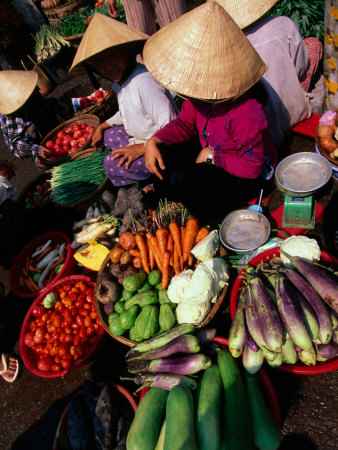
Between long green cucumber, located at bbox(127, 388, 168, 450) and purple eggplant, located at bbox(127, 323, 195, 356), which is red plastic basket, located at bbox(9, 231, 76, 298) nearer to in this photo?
purple eggplant, located at bbox(127, 323, 195, 356)

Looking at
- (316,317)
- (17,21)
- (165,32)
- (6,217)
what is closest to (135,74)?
(165,32)

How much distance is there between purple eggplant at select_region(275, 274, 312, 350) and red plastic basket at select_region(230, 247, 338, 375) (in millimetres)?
218

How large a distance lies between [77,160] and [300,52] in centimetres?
310

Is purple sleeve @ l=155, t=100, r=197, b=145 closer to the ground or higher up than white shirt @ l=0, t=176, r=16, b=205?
higher up

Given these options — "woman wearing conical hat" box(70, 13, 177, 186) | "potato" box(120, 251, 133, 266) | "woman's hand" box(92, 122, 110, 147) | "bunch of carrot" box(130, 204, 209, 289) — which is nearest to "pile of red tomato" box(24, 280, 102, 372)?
"potato" box(120, 251, 133, 266)

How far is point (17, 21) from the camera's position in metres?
8.85

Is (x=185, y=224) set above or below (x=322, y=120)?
below

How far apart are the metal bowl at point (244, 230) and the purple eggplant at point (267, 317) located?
22.3 inches

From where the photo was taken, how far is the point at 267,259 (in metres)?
2.30

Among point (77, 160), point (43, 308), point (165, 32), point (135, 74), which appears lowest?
point (43, 308)

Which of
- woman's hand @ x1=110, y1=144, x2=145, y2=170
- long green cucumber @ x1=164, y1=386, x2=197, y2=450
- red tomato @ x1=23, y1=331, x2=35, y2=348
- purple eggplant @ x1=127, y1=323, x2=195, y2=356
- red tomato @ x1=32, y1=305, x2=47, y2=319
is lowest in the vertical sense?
red tomato @ x1=23, y1=331, x2=35, y2=348

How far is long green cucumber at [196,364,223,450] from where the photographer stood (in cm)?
158

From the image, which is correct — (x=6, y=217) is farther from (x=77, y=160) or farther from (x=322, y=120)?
(x=322, y=120)

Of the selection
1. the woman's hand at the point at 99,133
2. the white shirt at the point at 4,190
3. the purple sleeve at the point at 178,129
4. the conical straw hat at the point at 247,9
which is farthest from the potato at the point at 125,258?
the conical straw hat at the point at 247,9
